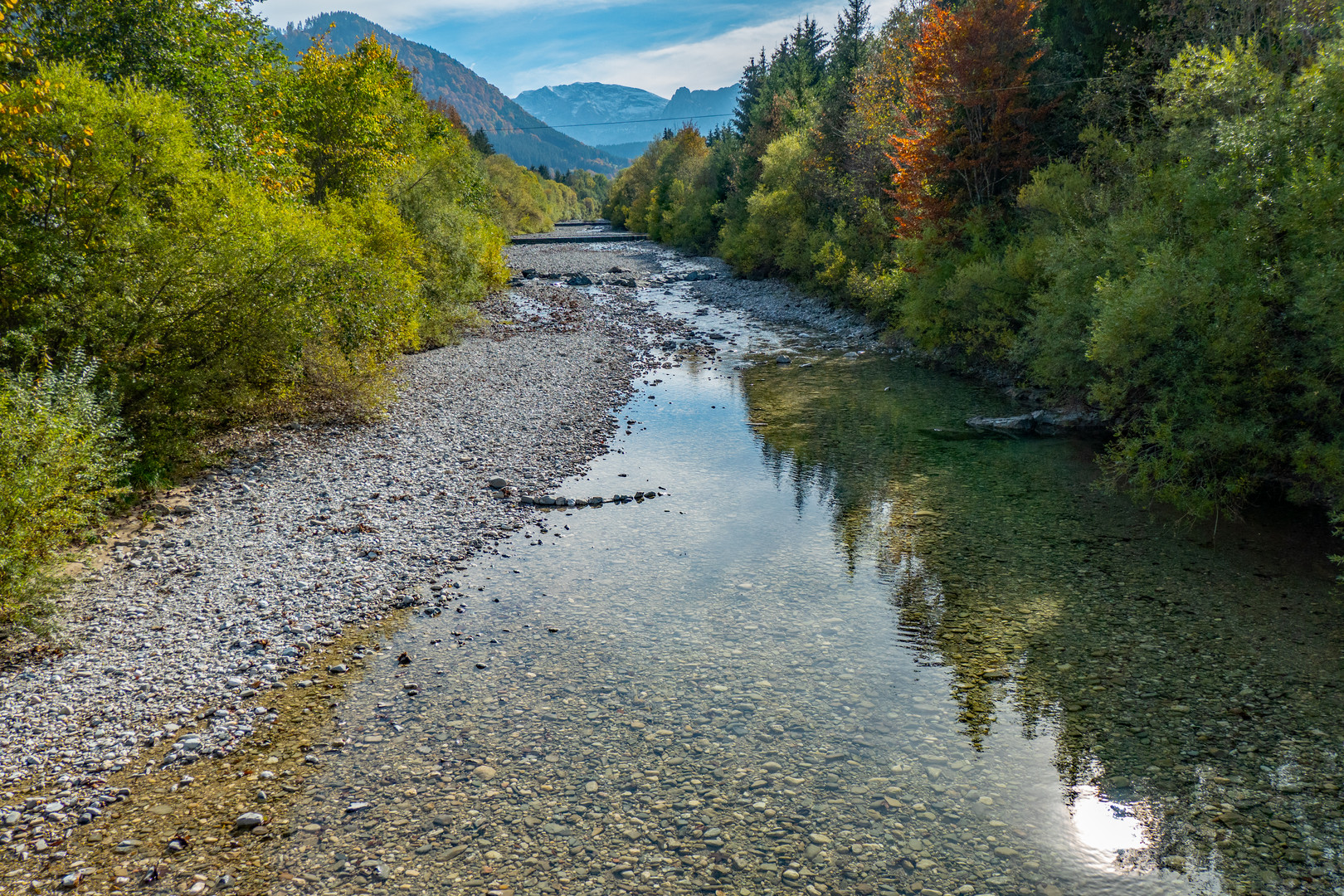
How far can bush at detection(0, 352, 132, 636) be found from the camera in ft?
28.5

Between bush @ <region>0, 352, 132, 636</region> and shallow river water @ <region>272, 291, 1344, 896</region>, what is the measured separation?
4211 mm

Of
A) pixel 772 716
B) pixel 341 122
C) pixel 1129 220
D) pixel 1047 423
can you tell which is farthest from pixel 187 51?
pixel 1047 423

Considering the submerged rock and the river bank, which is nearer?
the river bank

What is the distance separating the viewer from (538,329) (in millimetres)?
37094

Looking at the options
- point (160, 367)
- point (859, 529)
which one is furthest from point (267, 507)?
point (859, 529)

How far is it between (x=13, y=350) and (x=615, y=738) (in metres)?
11.7

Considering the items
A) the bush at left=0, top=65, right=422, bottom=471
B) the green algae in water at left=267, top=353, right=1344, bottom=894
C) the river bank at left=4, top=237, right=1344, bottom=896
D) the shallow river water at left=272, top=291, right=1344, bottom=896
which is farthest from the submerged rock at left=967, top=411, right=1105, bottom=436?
the bush at left=0, top=65, right=422, bottom=471

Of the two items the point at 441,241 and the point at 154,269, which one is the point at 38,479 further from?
the point at 441,241

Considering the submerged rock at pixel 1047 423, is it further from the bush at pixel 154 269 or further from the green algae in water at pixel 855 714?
the bush at pixel 154 269

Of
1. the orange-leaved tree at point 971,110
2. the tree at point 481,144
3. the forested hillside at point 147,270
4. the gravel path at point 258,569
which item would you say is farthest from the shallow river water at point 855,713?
the tree at point 481,144

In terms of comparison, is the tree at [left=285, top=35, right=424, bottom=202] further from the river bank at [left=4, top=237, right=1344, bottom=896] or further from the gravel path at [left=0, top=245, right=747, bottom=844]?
the river bank at [left=4, top=237, right=1344, bottom=896]

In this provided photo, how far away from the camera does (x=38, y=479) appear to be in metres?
8.98

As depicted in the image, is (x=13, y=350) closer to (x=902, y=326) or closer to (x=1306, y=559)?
(x=1306, y=559)

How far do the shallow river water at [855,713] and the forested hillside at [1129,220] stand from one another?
2.47 m
